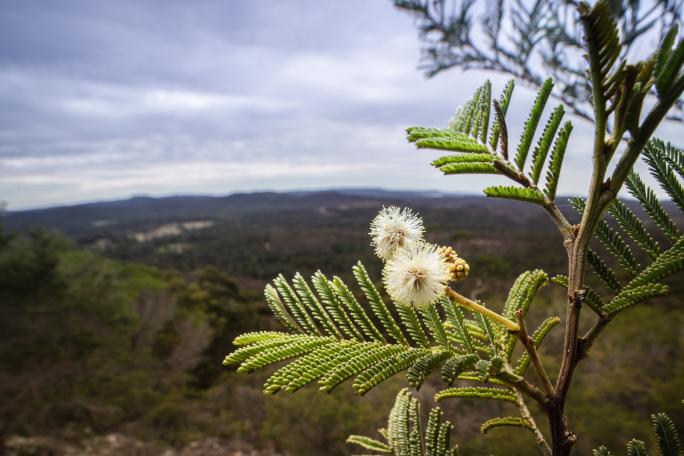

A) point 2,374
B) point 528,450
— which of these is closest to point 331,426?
point 528,450

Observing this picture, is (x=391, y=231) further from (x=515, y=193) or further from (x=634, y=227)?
(x=634, y=227)

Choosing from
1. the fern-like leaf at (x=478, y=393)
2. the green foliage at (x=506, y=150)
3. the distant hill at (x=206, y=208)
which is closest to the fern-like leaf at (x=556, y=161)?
the green foliage at (x=506, y=150)

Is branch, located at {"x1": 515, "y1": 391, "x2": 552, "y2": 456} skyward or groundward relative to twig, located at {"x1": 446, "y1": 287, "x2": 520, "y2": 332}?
groundward

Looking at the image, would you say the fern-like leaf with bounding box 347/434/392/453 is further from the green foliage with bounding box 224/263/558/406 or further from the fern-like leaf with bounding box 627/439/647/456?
the fern-like leaf with bounding box 627/439/647/456

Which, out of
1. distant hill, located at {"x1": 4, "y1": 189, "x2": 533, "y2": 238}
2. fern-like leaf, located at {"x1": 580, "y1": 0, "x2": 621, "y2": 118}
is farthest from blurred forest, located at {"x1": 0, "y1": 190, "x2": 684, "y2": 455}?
distant hill, located at {"x1": 4, "y1": 189, "x2": 533, "y2": 238}

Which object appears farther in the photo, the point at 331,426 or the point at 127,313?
the point at 127,313

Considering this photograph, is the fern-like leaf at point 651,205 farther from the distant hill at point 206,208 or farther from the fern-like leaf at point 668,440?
the distant hill at point 206,208

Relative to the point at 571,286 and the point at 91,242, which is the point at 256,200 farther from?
the point at 571,286
